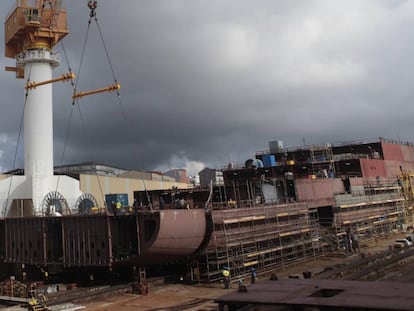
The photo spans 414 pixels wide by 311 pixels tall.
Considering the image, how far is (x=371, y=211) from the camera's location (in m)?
48.6

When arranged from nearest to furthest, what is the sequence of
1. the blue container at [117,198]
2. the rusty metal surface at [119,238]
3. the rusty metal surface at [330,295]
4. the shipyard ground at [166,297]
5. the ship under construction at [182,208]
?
the rusty metal surface at [330,295], the shipyard ground at [166,297], the rusty metal surface at [119,238], the ship under construction at [182,208], the blue container at [117,198]

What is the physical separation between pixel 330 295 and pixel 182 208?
20973mm

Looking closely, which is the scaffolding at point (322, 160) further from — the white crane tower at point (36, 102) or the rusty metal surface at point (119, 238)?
the white crane tower at point (36, 102)

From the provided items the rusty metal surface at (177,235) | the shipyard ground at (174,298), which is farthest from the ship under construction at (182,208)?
the shipyard ground at (174,298)

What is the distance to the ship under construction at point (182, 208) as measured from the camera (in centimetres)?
2650

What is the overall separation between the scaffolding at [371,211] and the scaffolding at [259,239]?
5.05 metres

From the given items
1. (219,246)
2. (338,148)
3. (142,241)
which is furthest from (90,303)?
(338,148)

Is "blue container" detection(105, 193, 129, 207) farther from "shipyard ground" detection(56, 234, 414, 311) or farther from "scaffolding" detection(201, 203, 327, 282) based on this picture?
"shipyard ground" detection(56, 234, 414, 311)

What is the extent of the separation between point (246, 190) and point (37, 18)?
32.4 meters

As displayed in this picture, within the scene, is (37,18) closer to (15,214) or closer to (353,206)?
(15,214)

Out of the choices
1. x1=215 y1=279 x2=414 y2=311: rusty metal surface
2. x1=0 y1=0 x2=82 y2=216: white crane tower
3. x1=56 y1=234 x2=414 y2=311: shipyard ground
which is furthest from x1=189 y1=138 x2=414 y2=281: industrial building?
x1=0 y1=0 x2=82 y2=216: white crane tower

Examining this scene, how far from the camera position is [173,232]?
25.2 meters

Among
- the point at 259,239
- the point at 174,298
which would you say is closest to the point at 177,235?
the point at 174,298

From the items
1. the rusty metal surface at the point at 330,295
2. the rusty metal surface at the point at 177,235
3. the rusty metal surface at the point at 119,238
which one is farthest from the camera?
the rusty metal surface at the point at 119,238
